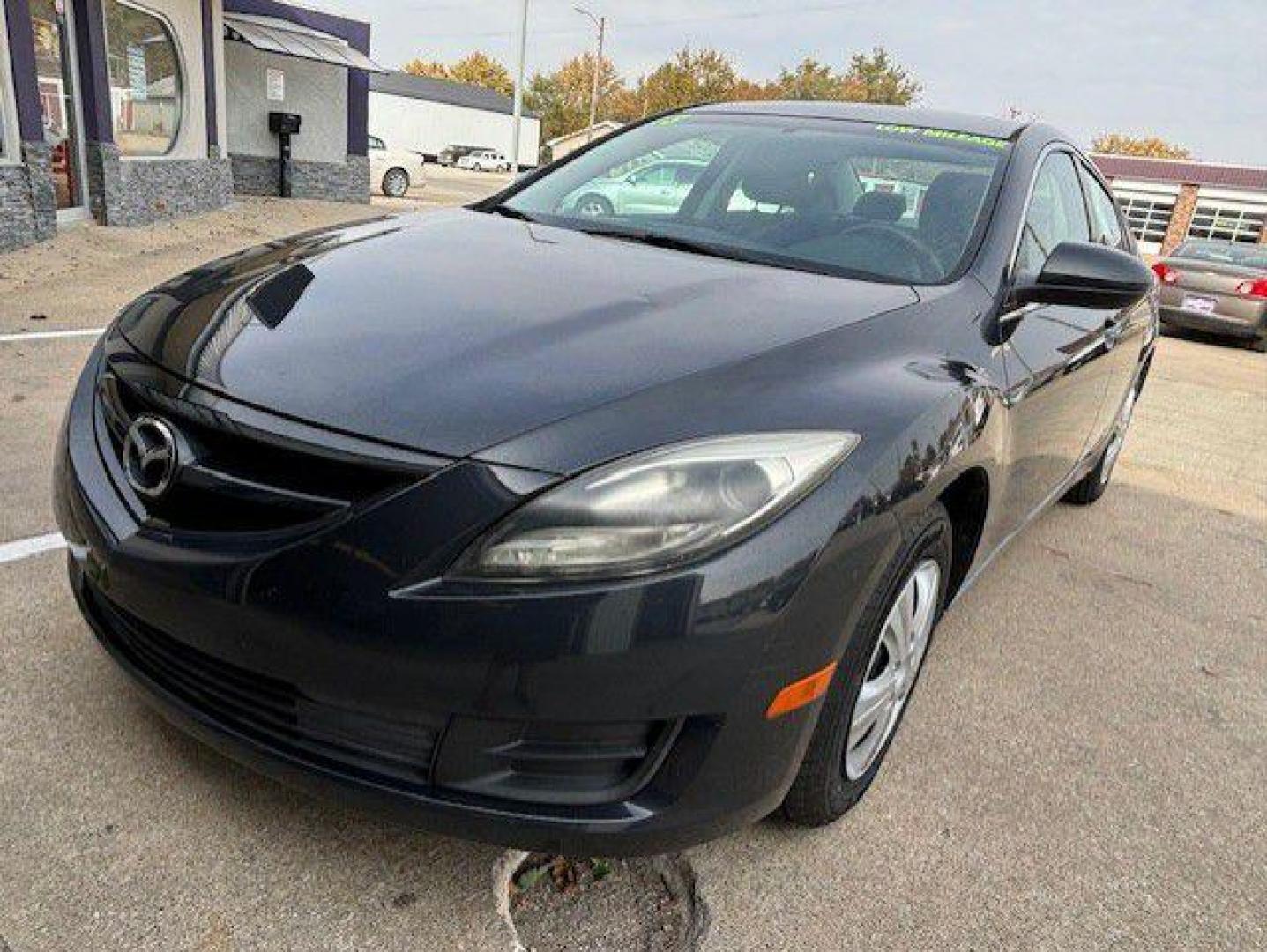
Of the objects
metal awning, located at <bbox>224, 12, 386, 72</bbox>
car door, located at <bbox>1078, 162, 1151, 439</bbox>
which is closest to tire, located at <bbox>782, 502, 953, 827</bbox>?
car door, located at <bbox>1078, 162, 1151, 439</bbox>

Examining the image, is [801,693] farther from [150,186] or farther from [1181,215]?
[1181,215]

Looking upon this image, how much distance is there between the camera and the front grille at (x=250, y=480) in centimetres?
154

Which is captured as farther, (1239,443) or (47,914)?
(1239,443)

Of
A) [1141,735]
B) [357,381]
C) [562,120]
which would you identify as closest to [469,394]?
[357,381]

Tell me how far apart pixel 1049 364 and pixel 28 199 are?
897 centimetres

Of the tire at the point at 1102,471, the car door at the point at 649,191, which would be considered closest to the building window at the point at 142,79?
the car door at the point at 649,191

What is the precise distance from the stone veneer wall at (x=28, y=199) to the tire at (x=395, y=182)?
13448 mm

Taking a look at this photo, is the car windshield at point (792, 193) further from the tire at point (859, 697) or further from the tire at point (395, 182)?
the tire at point (395, 182)

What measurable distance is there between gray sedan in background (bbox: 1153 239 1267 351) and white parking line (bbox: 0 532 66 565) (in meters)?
12.2

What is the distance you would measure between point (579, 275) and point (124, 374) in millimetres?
964

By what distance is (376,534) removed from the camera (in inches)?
58.6

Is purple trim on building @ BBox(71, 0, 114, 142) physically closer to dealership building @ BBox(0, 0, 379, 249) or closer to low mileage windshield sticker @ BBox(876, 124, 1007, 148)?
dealership building @ BBox(0, 0, 379, 249)

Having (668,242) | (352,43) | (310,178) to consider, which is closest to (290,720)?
(668,242)

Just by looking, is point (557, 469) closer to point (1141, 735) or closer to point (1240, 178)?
point (1141, 735)
